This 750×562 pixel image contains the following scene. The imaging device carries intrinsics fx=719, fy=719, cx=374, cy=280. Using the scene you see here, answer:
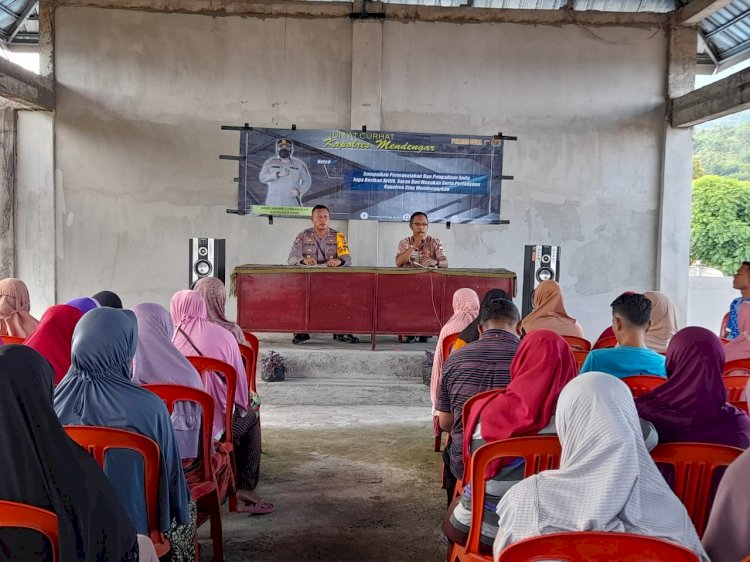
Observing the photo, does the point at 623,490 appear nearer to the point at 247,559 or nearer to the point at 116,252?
the point at 247,559

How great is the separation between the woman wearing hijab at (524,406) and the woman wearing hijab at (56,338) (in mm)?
1822

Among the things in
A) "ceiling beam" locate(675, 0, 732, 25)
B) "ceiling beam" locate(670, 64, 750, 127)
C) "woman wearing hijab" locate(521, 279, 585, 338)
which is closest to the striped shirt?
"woman wearing hijab" locate(521, 279, 585, 338)

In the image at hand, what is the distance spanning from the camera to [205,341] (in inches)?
129

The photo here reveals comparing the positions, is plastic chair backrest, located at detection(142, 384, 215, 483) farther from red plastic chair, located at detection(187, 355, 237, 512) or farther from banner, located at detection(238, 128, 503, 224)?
banner, located at detection(238, 128, 503, 224)

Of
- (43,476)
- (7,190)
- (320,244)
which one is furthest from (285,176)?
(43,476)

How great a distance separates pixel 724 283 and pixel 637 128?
401cm

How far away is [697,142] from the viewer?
23.0 m

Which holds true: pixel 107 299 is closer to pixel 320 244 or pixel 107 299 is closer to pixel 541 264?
pixel 320 244

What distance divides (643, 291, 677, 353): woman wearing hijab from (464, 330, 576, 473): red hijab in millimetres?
2034

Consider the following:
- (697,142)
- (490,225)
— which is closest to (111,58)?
(490,225)

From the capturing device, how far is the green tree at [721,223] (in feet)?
50.9

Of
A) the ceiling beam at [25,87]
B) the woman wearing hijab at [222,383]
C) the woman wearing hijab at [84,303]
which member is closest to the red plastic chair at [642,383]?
the woman wearing hijab at [222,383]

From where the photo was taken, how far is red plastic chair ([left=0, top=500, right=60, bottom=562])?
137 centimetres

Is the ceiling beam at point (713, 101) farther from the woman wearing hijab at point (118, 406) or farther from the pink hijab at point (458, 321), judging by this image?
the woman wearing hijab at point (118, 406)
